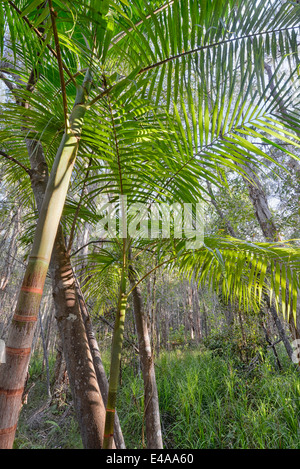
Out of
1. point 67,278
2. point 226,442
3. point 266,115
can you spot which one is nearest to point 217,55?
point 266,115

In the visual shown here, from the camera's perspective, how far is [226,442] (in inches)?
110

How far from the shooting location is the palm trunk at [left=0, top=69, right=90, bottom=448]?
544 mm

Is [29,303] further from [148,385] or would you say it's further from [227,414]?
[227,414]

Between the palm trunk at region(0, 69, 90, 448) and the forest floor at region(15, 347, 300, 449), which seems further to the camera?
the forest floor at region(15, 347, 300, 449)

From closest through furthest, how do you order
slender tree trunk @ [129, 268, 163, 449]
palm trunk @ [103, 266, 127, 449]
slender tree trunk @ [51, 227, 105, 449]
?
palm trunk @ [103, 266, 127, 449] < slender tree trunk @ [51, 227, 105, 449] < slender tree trunk @ [129, 268, 163, 449]

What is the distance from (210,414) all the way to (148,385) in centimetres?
207

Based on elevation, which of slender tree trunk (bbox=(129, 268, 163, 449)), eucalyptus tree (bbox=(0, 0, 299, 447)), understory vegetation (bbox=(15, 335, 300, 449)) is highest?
eucalyptus tree (bbox=(0, 0, 299, 447))

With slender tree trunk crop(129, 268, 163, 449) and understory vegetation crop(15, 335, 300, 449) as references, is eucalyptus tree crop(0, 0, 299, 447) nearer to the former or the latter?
slender tree trunk crop(129, 268, 163, 449)

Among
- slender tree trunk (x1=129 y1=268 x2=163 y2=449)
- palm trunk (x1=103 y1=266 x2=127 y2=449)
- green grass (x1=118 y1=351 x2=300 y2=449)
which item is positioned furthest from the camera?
green grass (x1=118 y1=351 x2=300 y2=449)

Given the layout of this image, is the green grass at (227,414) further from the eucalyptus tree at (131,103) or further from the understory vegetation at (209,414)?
the eucalyptus tree at (131,103)

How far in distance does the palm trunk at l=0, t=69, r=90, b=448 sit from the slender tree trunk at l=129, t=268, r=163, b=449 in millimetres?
875

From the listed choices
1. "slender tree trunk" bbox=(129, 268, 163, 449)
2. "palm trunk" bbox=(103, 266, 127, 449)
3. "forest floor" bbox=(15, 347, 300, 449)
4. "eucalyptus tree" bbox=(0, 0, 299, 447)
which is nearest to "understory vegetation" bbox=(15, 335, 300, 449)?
"forest floor" bbox=(15, 347, 300, 449)

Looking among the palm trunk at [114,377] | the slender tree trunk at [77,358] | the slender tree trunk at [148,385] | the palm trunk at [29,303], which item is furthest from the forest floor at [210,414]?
the palm trunk at [29,303]

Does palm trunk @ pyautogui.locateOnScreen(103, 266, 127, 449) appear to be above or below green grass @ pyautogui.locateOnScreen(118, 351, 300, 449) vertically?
above
